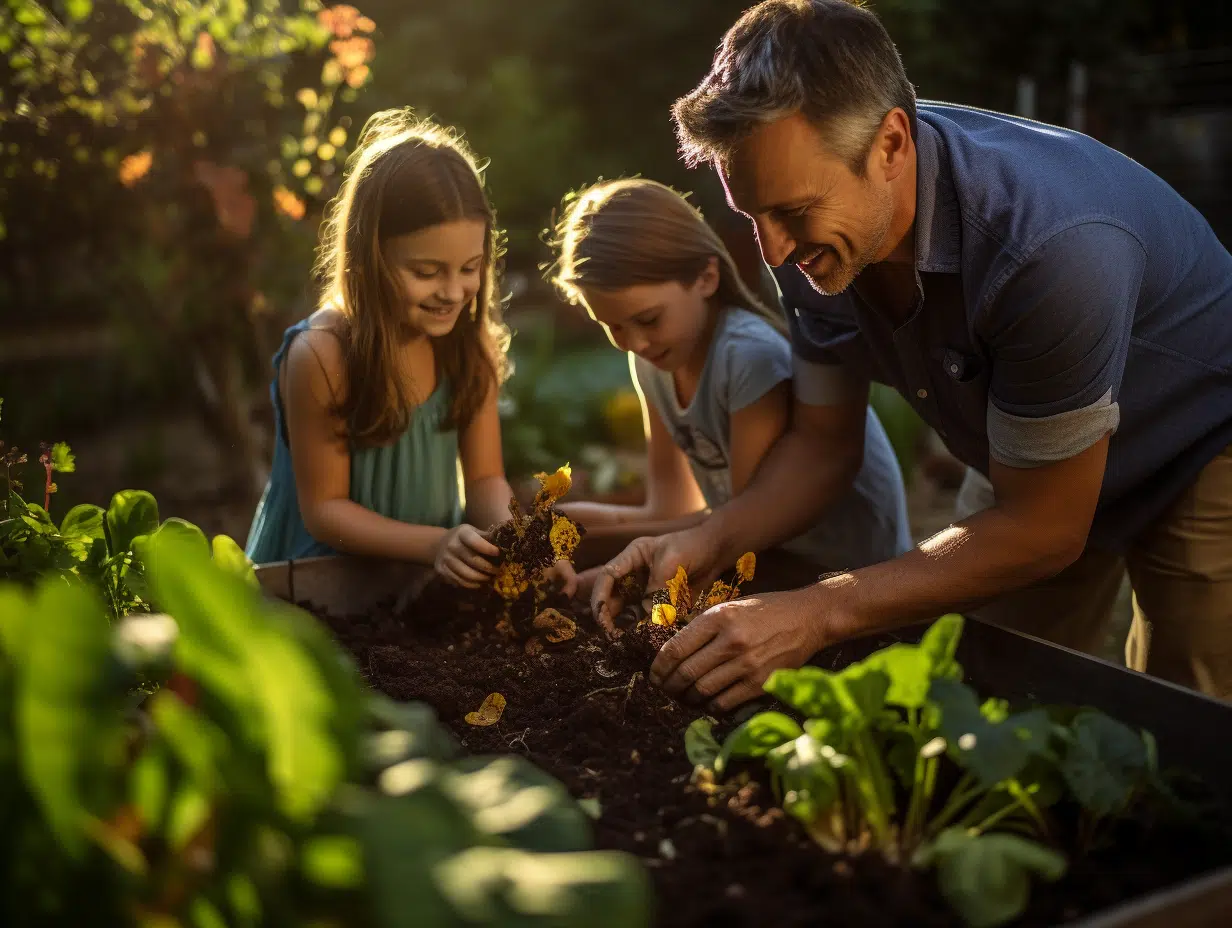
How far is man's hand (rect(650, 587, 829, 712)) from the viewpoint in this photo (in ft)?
5.62

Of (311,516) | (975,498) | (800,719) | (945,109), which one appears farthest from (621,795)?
(975,498)

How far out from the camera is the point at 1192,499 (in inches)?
85.4

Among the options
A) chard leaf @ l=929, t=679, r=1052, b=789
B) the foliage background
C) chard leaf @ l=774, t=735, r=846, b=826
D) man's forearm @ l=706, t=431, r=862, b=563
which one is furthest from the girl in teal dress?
the foliage background

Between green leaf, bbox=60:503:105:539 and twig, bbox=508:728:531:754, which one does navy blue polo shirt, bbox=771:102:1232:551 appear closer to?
twig, bbox=508:728:531:754

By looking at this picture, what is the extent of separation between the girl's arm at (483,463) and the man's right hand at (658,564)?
65cm

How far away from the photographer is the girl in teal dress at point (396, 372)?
2.56 metres

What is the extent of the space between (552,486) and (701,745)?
2.20ft

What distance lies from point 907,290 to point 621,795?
116 centimetres

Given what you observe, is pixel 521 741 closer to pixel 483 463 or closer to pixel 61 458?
pixel 61 458

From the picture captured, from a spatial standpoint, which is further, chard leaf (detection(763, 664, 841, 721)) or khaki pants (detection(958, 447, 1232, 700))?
khaki pants (detection(958, 447, 1232, 700))

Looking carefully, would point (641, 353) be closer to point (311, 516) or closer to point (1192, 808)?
point (311, 516)

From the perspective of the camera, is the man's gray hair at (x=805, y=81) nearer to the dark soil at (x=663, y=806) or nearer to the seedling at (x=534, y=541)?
the seedling at (x=534, y=541)

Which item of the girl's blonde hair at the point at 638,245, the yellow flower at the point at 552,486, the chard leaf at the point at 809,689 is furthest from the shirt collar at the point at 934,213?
the chard leaf at the point at 809,689

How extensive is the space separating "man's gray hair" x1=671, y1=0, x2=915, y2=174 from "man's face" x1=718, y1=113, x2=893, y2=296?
2 centimetres
